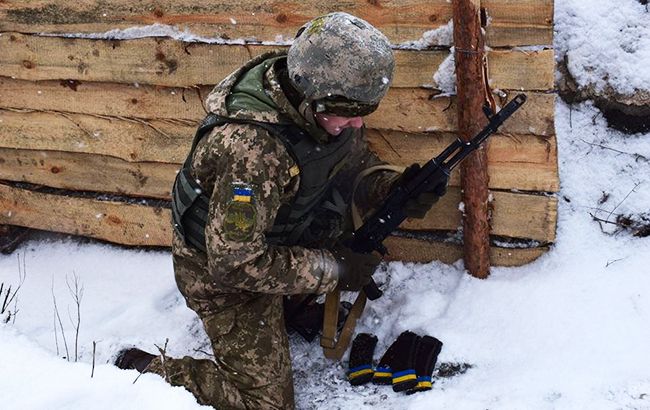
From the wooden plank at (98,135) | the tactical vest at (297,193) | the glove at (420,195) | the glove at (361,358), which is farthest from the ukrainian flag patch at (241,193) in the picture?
the wooden plank at (98,135)

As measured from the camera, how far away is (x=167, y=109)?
442cm

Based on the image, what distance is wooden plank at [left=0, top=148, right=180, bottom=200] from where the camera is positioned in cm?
476

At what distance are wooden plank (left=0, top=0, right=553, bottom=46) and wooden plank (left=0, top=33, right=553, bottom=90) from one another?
0.09 meters

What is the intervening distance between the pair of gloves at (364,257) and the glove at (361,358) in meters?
0.42

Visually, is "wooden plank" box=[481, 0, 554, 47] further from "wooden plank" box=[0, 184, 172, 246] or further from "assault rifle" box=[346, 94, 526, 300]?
"wooden plank" box=[0, 184, 172, 246]

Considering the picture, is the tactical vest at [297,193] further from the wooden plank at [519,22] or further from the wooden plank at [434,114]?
the wooden plank at [519,22]

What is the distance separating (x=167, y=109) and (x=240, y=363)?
180 cm

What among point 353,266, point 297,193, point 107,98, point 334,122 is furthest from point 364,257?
point 107,98

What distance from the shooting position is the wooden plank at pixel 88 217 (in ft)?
16.1

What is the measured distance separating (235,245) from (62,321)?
212 centimetres

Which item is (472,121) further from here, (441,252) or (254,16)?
(254,16)

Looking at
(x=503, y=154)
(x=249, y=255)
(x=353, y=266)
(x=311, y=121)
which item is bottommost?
(x=353, y=266)

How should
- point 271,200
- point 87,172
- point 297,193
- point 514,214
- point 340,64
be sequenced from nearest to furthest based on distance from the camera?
point 340,64 < point 271,200 < point 297,193 < point 514,214 < point 87,172

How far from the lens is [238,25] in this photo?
3982 millimetres
